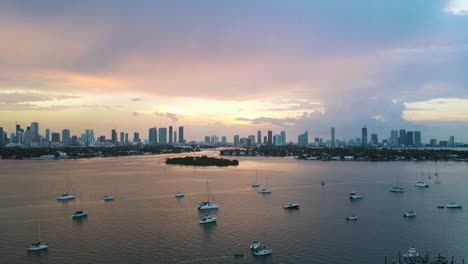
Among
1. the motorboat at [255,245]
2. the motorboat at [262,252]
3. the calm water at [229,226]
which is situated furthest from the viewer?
the motorboat at [255,245]

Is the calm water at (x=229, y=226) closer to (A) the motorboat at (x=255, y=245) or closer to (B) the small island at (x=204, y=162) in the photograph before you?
(A) the motorboat at (x=255, y=245)

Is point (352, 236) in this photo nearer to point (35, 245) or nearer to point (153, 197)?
point (35, 245)

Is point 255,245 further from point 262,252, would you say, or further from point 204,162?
point 204,162

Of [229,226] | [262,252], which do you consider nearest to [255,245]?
[262,252]

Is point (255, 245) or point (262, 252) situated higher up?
point (255, 245)

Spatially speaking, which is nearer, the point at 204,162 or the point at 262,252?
the point at 262,252

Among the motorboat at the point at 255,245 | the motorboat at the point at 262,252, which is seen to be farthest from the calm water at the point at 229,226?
the motorboat at the point at 255,245

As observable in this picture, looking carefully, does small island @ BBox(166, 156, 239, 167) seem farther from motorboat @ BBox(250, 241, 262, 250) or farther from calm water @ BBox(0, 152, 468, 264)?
motorboat @ BBox(250, 241, 262, 250)

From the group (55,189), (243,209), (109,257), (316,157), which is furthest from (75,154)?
(109,257)

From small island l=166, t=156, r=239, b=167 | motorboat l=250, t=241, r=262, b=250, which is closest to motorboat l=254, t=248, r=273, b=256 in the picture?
motorboat l=250, t=241, r=262, b=250

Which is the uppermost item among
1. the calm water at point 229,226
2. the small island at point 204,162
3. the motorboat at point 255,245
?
the small island at point 204,162

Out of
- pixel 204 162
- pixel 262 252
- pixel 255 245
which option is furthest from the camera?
pixel 204 162
